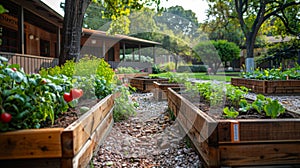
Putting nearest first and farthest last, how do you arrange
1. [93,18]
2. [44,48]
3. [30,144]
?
1. [30,144]
2. [44,48]
3. [93,18]

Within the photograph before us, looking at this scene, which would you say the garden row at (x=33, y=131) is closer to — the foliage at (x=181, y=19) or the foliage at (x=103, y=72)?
the foliage at (x=103, y=72)

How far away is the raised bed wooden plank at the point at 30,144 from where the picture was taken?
5.05 ft

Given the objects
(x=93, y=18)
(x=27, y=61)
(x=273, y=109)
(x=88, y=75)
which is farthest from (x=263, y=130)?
(x=93, y=18)

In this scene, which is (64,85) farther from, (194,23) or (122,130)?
(194,23)

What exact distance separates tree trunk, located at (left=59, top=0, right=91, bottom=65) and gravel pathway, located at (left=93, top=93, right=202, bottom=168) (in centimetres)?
214

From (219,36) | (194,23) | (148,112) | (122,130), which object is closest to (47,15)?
(148,112)

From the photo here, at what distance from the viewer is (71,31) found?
5406 millimetres

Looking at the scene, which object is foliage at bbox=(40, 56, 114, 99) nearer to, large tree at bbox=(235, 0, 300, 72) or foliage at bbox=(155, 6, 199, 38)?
large tree at bbox=(235, 0, 300, 72)

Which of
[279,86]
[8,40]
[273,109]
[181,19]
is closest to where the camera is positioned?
[273,109]

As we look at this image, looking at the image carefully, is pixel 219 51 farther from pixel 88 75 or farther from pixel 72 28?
pixel 88 75

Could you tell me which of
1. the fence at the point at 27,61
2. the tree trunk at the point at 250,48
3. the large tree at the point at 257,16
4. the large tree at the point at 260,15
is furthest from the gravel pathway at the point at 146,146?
the large tree at the point at 257,16

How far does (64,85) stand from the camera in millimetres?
2344

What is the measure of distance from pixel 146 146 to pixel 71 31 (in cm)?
340

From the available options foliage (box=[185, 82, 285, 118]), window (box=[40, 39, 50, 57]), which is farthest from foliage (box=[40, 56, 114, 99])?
window (box=[40, 39, 50, 57])
